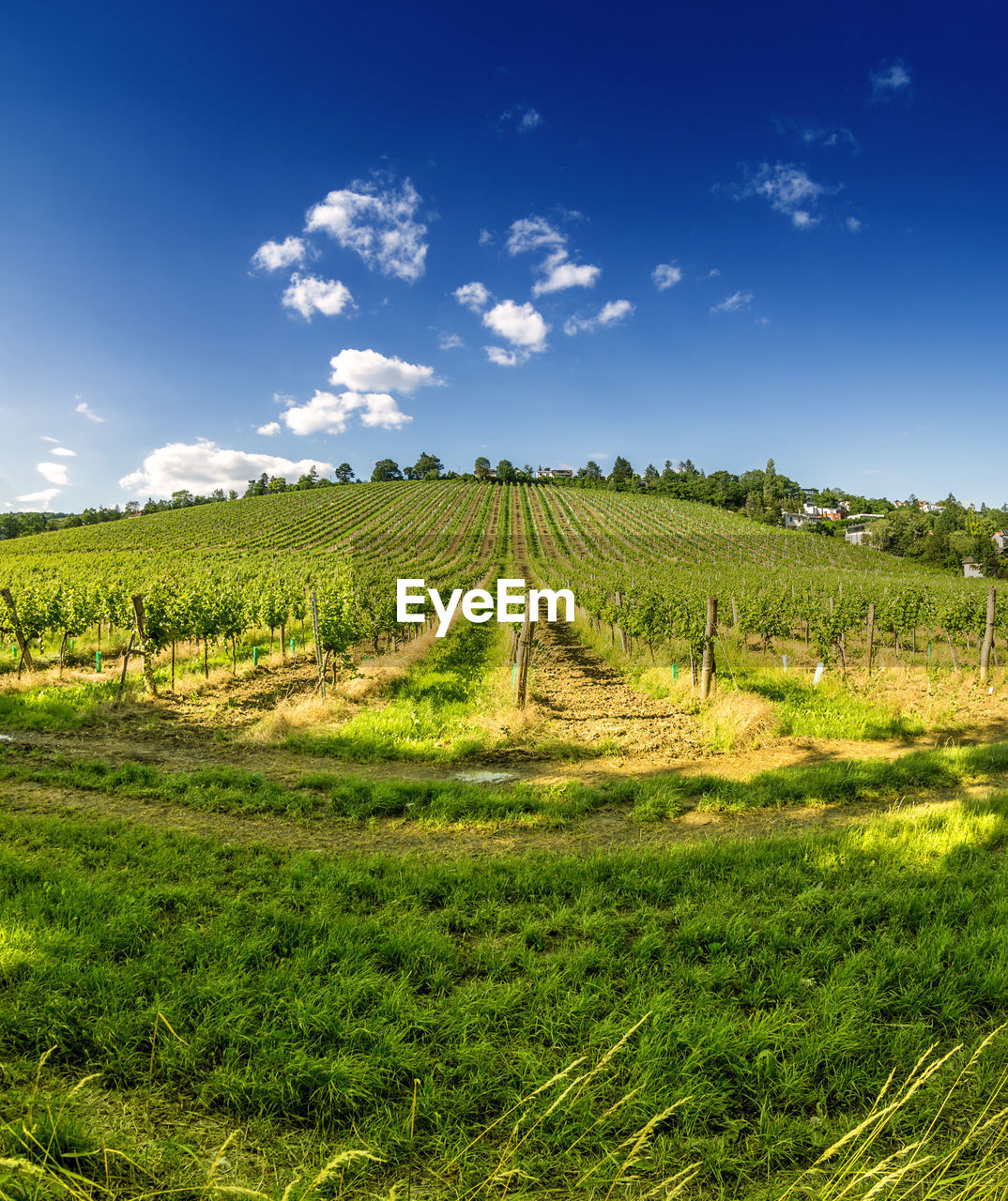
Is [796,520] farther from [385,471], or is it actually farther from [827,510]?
[385,471]

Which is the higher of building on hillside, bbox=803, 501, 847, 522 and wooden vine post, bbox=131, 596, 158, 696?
building on hillside, bbox=803, 501, 847, 522

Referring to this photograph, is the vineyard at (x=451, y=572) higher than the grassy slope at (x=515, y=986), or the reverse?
the vineyard at (x=451, y=572)

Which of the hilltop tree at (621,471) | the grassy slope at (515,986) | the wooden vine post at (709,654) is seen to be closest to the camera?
the grassy slope at (515,986)

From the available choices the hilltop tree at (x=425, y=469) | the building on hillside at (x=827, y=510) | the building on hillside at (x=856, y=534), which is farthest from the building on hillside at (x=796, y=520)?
the hilltop tree at (x=425, y=469)

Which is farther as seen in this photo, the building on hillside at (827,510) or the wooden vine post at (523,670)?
the building on hillside at (827,510)

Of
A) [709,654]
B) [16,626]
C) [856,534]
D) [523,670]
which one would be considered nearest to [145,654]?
[16,626]

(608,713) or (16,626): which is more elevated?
(16,626)

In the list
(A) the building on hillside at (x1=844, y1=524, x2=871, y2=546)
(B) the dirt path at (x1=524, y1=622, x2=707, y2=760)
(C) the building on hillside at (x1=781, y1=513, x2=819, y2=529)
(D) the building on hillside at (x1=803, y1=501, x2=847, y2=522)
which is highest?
(D) the building on hillside at (x1=803, y1=501, x2=847, y2=522)

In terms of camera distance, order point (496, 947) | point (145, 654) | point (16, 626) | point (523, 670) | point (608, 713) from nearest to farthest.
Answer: point (496, 947), point (523, 670), point (608, 713), point (145, 654), point (16, 626)

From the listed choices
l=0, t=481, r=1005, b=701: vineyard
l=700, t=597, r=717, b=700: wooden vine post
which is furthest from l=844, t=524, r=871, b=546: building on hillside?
l=700, t=597, r=717, b=700: wooden vine post

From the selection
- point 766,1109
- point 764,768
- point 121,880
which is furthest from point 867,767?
point 121,880

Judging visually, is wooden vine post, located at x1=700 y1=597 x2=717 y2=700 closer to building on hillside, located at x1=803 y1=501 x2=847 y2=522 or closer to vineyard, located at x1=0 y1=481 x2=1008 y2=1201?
vineyard, located at x1=0 y1=481 x2=1008 y2=1201

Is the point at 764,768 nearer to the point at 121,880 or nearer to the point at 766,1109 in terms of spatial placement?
the point at 766,1109

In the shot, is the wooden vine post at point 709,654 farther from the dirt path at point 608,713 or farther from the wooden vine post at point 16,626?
the wooden vine post at point 16,626
